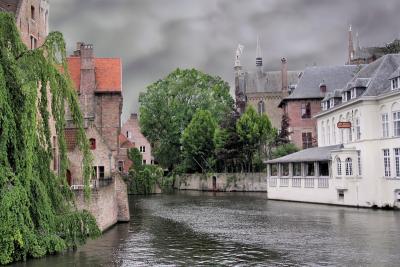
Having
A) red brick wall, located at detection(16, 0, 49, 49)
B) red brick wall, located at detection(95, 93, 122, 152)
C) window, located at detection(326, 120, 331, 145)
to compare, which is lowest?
window, located at detection(326, 120, 331, 145)

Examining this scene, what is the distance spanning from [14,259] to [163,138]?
52785 millimetres

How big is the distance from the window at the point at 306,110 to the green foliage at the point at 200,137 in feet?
33.6

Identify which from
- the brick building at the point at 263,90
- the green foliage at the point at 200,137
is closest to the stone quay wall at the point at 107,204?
the green foliage at the point at 200,137

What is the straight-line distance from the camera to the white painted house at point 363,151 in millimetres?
30750

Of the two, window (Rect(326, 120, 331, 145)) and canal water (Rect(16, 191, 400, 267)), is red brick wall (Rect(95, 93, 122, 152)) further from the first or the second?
window (Rect(326, 120, 331, 145))

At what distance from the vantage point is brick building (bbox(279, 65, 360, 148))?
5450cm

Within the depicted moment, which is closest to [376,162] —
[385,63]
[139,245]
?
[385,63]

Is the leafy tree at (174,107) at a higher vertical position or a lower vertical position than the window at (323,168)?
higher

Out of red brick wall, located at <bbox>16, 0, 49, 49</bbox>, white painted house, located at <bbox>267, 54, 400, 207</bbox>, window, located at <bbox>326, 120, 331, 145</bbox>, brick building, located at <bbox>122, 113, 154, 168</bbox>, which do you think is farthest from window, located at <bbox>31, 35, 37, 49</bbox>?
brick building, located at <bbox>122, 113, 154, 168</bbox>

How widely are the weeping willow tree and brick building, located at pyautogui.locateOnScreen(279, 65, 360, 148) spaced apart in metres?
41.3

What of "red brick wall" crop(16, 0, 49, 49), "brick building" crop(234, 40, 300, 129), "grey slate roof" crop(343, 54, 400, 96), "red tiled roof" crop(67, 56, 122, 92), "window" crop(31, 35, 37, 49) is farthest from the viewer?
"brick building" crop(234, 40, 300, 129)

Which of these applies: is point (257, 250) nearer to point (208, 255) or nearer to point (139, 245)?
point (208, 255)

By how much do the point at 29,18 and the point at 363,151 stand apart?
67.4ft

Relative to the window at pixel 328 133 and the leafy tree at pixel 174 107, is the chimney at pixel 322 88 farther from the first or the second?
the leafy tree at pixel 174 107
